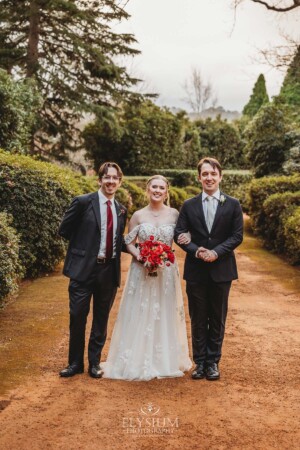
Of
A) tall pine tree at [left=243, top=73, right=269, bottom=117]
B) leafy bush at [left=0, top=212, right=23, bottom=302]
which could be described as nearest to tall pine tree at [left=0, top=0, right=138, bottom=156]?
leafy bush at [left=0, top=212, right=23, bottom=302]

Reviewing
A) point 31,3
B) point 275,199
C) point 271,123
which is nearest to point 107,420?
point 275,199

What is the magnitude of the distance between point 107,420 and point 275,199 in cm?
1014

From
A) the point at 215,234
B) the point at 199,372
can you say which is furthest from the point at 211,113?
the point at 199,372

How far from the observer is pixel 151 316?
5.18 meters

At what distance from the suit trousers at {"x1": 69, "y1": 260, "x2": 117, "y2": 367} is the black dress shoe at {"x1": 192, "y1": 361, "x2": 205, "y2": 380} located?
3.11 feet

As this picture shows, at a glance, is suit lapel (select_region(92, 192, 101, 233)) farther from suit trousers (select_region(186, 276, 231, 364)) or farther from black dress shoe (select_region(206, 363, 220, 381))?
black dress shoe (select_region(206, 363, 220, 381))

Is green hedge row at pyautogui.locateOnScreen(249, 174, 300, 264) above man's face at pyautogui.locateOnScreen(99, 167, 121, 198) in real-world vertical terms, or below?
below

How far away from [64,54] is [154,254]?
19.3 meters

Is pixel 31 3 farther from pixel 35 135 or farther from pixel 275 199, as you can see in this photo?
pixel 275 199

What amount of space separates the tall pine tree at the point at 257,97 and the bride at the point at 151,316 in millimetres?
36236

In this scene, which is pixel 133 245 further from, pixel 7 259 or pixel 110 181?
pixel 7 259

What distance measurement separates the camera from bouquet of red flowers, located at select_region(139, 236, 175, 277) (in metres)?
5.00

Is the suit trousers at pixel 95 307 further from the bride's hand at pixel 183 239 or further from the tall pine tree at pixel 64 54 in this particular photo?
the tall pine tree at pixel 64 54

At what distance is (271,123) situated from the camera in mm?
20078
